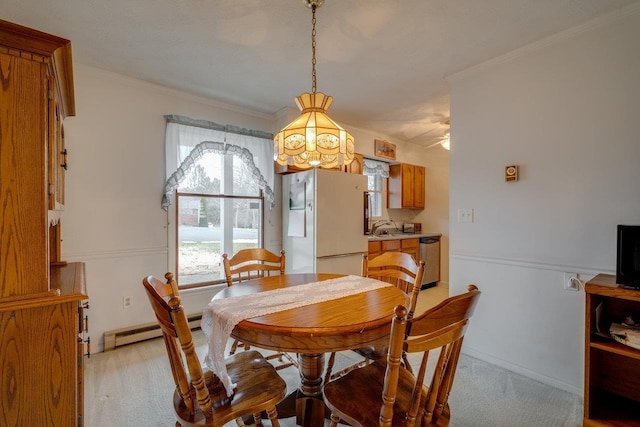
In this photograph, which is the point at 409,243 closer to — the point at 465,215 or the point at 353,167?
the point at 353,167

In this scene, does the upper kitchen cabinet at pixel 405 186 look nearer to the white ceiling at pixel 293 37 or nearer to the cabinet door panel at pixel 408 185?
the cabinet door panel at pixel 408 185

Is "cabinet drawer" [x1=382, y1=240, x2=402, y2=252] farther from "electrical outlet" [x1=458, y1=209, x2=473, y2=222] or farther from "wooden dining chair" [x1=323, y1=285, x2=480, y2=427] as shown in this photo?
"wooden dining chair" [x1=323, y1=285, x2=480, y2=427]

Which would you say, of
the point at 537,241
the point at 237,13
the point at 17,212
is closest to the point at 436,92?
the point at 537,241

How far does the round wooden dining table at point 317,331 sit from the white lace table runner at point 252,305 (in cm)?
5

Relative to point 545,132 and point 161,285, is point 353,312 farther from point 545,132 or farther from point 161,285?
point 545,132

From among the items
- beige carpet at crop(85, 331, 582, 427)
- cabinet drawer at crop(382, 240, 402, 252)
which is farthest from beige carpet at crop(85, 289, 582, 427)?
cabinet drawer at crop(382, 240, 402, 252)

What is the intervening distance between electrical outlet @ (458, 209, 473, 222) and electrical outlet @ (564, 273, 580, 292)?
2.44ft

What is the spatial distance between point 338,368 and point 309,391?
73cm

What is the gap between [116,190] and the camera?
105 inches

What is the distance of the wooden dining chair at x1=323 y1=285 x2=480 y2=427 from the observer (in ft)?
2.89

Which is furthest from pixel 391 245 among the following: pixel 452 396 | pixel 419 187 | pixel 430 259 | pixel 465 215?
pixel 452 396

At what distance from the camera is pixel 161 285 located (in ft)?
4.37

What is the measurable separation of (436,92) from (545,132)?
1.18 meters

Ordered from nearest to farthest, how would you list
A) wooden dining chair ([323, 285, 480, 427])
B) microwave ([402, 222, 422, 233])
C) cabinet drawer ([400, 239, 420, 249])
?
1. wooden dining chair ([323, 285, 480, 427])
2. cabinet drawer ([400, 239, 420, 249])
3. microwave ([402, 222, 422, 233])
